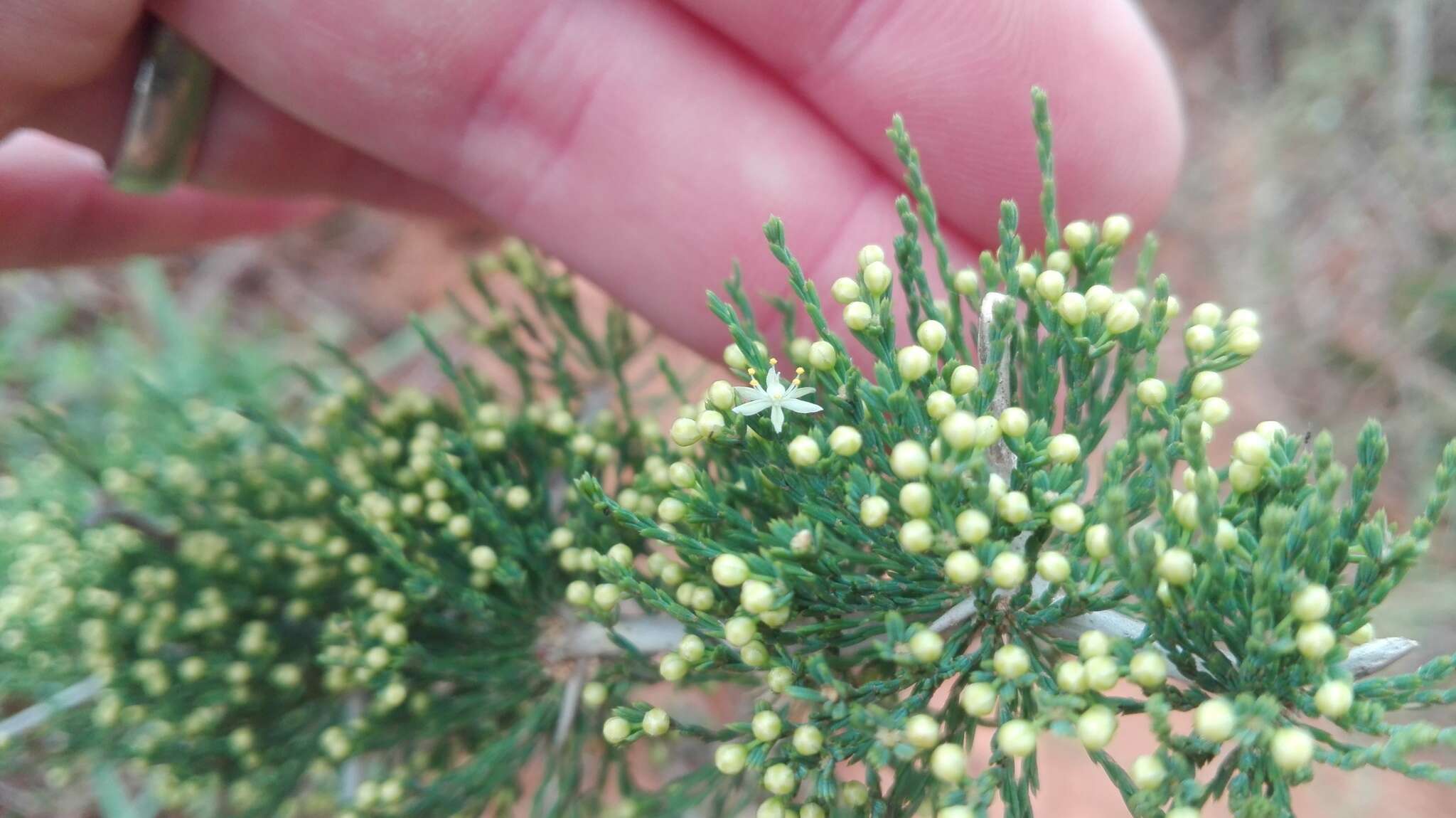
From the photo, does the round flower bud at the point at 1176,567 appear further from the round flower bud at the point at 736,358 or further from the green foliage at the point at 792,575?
the round flower bud at the point at 736,358

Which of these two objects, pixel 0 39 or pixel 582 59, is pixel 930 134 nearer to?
pixel 582 59

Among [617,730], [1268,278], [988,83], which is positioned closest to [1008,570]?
[617,730]

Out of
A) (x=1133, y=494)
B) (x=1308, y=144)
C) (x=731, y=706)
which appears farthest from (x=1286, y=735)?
(x=1308, y=144)

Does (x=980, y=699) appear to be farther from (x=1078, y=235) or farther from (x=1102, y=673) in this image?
(x=1078, y=235)

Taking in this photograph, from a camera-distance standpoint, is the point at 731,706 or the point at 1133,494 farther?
the point at 731,706

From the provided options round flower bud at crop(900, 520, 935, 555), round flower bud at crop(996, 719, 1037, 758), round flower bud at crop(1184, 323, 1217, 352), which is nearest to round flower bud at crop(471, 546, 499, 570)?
round flower bud at crop(900, 520, 935, 555)

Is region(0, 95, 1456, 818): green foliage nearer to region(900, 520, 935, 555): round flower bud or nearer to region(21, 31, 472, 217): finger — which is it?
region(900, 520, 935, 555): round flower bud
